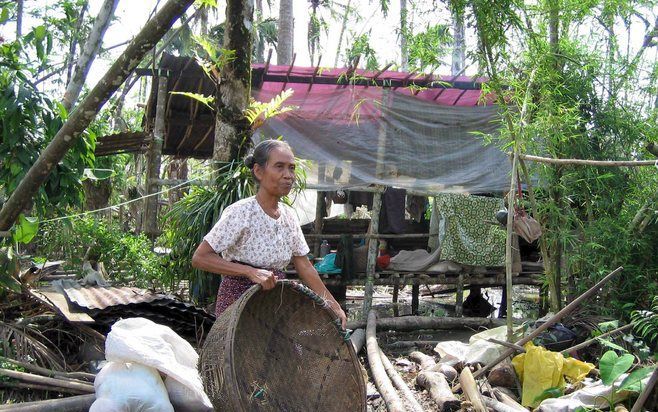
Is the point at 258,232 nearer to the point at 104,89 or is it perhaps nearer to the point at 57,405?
the point at 104,89

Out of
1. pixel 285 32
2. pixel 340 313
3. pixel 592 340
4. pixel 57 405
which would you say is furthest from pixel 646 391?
pixel 285 32

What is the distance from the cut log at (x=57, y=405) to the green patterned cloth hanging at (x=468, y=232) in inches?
250

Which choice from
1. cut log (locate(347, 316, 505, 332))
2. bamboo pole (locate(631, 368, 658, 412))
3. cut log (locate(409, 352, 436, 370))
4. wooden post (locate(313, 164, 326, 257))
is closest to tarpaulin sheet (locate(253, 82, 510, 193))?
wooden post (locate(313, 164, 326, 257))

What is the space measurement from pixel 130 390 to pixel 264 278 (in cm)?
72

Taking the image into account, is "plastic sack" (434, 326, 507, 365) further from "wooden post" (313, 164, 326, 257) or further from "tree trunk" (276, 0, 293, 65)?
"tree trunk" (276, 0, 293, 65)

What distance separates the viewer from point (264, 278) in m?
3.03

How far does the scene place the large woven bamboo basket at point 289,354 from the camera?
304cm

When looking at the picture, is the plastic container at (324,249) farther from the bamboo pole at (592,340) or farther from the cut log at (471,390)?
the bamboo pole at (592,340)

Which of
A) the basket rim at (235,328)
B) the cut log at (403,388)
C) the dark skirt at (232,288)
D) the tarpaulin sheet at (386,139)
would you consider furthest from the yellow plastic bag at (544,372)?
the tarpaulin sheet at (386,139)

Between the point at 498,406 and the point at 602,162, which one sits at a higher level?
the point at 602,162

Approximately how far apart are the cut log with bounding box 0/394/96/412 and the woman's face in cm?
145

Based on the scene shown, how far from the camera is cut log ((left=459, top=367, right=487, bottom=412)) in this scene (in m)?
4.30

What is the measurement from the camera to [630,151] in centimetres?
606

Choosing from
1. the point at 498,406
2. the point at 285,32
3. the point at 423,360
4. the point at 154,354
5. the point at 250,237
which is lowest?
the point at 423,360
